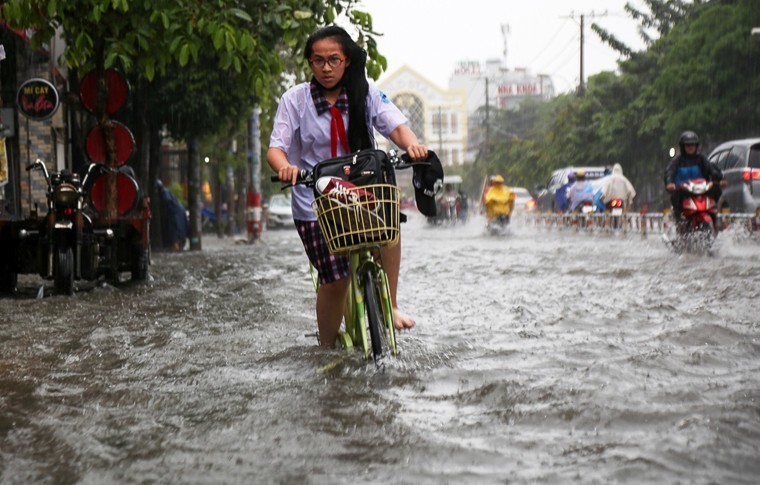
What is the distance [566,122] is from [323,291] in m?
48.5

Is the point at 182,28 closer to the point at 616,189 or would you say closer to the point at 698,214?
the point at 698,214

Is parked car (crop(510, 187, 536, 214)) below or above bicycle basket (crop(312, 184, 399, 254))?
above

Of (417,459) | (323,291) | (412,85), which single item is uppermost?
(412,85)

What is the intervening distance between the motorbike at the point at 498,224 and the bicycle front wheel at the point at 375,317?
21237 mm

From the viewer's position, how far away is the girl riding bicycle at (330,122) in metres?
5.24

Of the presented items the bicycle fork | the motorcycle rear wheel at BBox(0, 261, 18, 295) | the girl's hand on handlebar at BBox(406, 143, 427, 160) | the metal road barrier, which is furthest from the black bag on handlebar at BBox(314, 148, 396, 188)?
the metal road barrier

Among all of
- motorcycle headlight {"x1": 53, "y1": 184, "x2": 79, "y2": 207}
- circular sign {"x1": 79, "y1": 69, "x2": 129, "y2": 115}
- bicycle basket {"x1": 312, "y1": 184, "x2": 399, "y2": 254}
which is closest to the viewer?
bicycle basket {"x1": 312, "y1": 184, "x2": 399, "y2": 254}

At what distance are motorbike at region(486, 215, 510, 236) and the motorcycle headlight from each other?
17.1 metres

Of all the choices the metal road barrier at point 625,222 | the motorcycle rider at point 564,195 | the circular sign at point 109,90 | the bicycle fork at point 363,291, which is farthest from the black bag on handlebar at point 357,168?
the motorcycle rider at point 564,195

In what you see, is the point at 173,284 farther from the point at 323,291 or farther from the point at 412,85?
the point at 412,85

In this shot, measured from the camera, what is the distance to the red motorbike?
46.0ft

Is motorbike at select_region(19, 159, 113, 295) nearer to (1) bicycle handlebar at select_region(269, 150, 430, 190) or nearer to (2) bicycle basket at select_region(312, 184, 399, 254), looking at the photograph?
(1) bicycle handlebar at select_region(269, 150, 430, 190)

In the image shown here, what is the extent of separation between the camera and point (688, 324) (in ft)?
21.5

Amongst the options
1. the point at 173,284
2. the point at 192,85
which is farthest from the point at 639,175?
the point at 173,284
